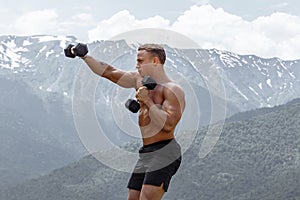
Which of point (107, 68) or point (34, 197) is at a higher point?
point (107, 68)

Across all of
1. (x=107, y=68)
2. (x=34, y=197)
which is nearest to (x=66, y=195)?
(x=34, y=197)

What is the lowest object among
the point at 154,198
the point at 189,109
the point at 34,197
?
the point at 34,197

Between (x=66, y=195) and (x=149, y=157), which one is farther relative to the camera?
(x=66, y=195)

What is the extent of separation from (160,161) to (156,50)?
1.20 metres

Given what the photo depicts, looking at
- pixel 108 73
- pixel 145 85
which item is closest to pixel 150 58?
pixel 145 85

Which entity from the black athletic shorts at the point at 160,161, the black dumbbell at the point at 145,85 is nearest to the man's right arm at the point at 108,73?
the black athletic shorts at the point at 160,161

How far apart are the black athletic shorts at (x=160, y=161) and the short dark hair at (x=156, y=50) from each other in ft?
2.96

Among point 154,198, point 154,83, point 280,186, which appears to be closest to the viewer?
point 154,83

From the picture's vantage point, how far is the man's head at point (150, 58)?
6.59m

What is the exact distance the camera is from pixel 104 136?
656 cm

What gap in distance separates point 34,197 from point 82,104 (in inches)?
7570

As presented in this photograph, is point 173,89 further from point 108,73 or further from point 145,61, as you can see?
point 108,73

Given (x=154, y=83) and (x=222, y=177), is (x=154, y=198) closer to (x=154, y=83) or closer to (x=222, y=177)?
(x=154, y=83)

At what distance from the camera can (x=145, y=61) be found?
260 inches
